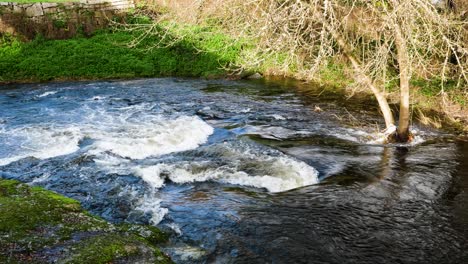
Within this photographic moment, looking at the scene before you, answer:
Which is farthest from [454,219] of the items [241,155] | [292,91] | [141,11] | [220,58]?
[141,11]

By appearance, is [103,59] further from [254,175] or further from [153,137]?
[254,175]

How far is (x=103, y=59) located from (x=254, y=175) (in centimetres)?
1407

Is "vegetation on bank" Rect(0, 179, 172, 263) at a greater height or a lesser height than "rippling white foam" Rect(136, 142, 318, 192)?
greater

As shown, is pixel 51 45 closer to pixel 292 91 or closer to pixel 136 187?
pixel 292 91

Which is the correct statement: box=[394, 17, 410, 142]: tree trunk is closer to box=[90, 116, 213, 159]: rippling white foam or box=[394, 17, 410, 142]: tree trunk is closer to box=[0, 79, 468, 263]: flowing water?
box=[0, 79, 468, 263]: flowing water

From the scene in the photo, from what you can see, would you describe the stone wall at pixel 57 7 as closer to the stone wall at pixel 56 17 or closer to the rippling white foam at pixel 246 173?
the stone wall at pixel 56 17

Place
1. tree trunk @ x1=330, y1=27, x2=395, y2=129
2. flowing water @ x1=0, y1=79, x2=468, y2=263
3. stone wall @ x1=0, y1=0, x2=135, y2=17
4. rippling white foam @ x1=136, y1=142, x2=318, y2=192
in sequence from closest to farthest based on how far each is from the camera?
flowing water @ x1=0, y1=79, x2=468, y2=263
rippling white foam @ x1=136, y1=142, x2=318, y2=192
tree trunk @ x1=330, y1=27, x2=395, y2=129
stone wall @ x1=0, y1=0, x2=135, y2=17

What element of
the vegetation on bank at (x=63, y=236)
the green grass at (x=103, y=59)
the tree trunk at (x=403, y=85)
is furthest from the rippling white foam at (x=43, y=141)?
the green grass at (x=103, y=59)

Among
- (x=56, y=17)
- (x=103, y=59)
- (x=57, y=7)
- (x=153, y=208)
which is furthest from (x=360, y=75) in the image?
(x=57, y=7)

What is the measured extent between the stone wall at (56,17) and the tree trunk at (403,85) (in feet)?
52.8

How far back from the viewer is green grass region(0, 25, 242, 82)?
1955 cm

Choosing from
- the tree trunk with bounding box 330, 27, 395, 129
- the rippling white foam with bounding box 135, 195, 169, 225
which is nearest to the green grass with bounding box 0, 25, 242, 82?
the tree trunk with bounding box 330, 27, 395, 129

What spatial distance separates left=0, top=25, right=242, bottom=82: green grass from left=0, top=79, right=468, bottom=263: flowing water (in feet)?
15.1

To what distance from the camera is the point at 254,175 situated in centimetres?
880
